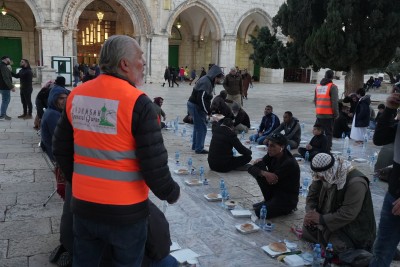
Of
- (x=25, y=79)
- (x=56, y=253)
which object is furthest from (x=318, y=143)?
(x=25, y=79)

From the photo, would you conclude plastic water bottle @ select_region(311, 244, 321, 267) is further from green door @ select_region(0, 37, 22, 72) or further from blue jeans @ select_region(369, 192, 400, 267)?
green door @ select_region(0, 37, 22, 72)

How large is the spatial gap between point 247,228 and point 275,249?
541mm

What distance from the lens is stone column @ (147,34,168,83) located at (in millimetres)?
23719

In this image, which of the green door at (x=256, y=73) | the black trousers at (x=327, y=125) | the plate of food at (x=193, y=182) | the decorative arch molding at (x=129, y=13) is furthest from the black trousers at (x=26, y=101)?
the green door at (x=256, y=73)

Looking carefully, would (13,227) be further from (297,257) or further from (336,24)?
(336,24)

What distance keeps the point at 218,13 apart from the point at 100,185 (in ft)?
82.0

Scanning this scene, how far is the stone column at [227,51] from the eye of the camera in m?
26.1

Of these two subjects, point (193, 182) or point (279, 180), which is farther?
point (193, 182)

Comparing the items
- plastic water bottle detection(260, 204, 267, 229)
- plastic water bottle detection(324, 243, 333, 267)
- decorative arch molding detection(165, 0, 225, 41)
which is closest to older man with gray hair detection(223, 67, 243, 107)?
plastic water bottle detection(260, 204, 267, 229)

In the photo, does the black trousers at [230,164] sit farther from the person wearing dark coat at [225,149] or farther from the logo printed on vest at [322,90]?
the logo printed on vest at [322,90]

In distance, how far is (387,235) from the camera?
285cm

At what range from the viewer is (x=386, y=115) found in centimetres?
300

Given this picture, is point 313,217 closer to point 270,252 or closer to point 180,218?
point 270,252

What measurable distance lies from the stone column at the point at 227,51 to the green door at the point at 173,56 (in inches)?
199
